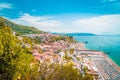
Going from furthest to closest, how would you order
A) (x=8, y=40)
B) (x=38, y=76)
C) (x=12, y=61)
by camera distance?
(x=38, y=76) < (x=8, y=40) < (x=12, y=61)

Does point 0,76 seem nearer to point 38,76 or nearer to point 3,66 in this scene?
point 3,66

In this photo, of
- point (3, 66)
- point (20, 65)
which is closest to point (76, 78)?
point (20, 65)

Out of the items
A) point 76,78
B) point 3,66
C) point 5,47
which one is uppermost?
point 5,47

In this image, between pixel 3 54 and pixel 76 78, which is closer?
pixel 3 54

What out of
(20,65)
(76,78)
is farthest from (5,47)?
(76,78)

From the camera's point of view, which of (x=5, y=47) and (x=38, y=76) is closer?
(x=5, y=47)

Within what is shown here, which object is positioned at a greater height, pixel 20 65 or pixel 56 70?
pixel 20 65

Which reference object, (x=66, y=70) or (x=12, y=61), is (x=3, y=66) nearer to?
(x=12, y=61)

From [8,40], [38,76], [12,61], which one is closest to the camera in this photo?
[12,61]

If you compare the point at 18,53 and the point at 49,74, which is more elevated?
the point at 18,53
